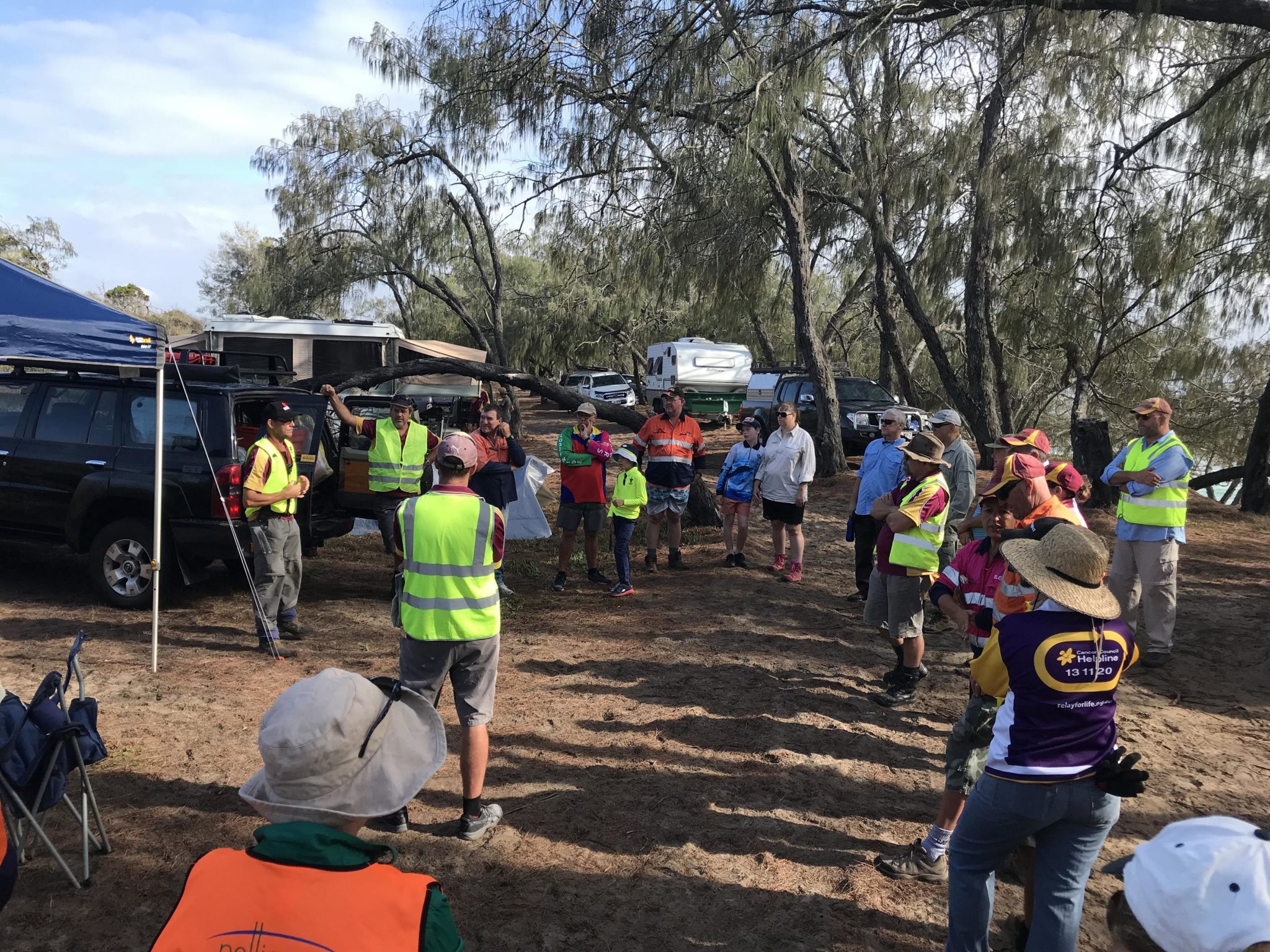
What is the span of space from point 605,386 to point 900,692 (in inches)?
1108

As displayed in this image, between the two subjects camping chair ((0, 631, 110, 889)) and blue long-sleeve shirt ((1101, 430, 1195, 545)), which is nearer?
camping chair ((0, 631, 110, 889))

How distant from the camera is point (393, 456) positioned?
7254 millimetres

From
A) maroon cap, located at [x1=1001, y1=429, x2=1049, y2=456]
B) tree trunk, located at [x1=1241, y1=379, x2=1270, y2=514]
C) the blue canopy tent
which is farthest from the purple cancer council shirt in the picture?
tree trunk, located at [x1=1241, y1=379, x2=1270, y2=514]

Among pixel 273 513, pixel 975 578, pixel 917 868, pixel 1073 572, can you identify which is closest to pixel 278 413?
pixel 273 513

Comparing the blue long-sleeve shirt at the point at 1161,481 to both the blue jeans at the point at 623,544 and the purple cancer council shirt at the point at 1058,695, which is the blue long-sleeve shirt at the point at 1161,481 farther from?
the purple cancer council shirt at the point at 1058,695

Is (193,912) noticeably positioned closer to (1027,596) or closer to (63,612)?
(1027,596)

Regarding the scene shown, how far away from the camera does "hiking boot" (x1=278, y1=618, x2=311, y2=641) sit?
652 cm

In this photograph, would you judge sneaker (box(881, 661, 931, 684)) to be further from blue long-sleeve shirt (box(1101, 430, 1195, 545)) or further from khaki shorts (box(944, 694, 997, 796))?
khaki shorts (box(944, 694, 997, 796))

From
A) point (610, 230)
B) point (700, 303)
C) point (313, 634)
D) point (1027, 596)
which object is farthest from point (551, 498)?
point (1027, 596)

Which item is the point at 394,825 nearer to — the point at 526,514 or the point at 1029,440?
the point at 1029,440

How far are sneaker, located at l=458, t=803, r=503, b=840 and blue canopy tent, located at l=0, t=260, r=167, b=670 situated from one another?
3109 millimetres

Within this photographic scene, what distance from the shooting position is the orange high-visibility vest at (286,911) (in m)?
1.37

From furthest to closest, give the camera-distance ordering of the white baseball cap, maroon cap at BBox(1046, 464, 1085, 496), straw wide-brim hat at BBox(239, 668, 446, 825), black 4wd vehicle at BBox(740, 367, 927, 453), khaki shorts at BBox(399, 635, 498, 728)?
black 4wd vehicle at BBox(740, 367, 927, 453), maroon cap at BBox(1046, 464, 1085, 496), khaki shorts at BBox(399, 635, 498, 728), straw wide-brim hat at BBox(239, 668, 446, 825), the white baseball cap

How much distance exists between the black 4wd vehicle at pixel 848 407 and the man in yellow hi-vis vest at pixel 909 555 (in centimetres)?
981
